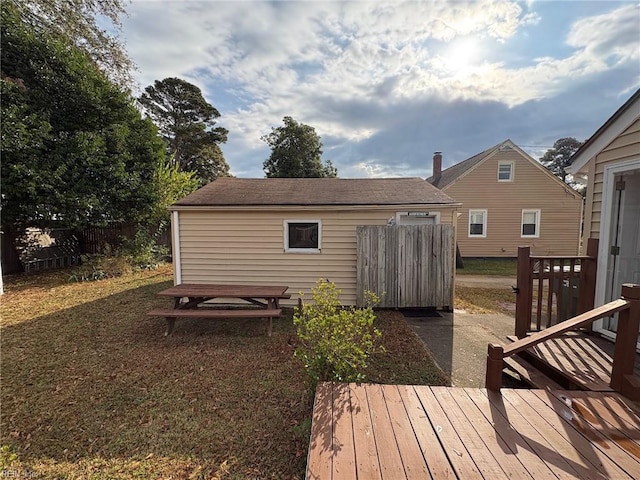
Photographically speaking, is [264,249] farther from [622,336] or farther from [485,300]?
[485,300]

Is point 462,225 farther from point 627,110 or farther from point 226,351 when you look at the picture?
point 226,351

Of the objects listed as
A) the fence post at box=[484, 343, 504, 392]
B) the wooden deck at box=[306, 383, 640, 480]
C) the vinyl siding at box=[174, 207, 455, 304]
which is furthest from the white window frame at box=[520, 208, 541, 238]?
the fence post at box=[484, 343, 504, 392]

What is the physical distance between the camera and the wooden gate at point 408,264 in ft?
19.8

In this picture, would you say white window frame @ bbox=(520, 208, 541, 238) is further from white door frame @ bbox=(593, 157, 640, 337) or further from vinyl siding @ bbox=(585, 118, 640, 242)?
white door frame @ bbox=(593, 157, 640, 337)

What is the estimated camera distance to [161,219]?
12383mm

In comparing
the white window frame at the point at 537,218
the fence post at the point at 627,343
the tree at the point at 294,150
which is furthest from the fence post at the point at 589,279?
the tree at the point at 294,150

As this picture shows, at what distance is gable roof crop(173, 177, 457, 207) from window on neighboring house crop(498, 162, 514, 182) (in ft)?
30.1

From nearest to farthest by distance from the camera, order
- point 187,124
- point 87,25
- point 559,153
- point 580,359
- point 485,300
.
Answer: point 580,359
point 485,300
point 87,25
point 187,124
point 559,153

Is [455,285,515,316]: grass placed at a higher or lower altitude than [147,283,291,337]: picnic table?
lower

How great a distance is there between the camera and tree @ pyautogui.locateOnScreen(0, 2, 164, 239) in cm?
780

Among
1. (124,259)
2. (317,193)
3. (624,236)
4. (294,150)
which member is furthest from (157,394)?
(294,150)

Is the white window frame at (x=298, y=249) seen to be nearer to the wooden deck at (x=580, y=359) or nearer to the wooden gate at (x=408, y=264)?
the wooden gate at (x=408, y=264)

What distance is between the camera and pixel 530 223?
47.5 feet

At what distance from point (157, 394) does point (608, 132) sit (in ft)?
20.7
